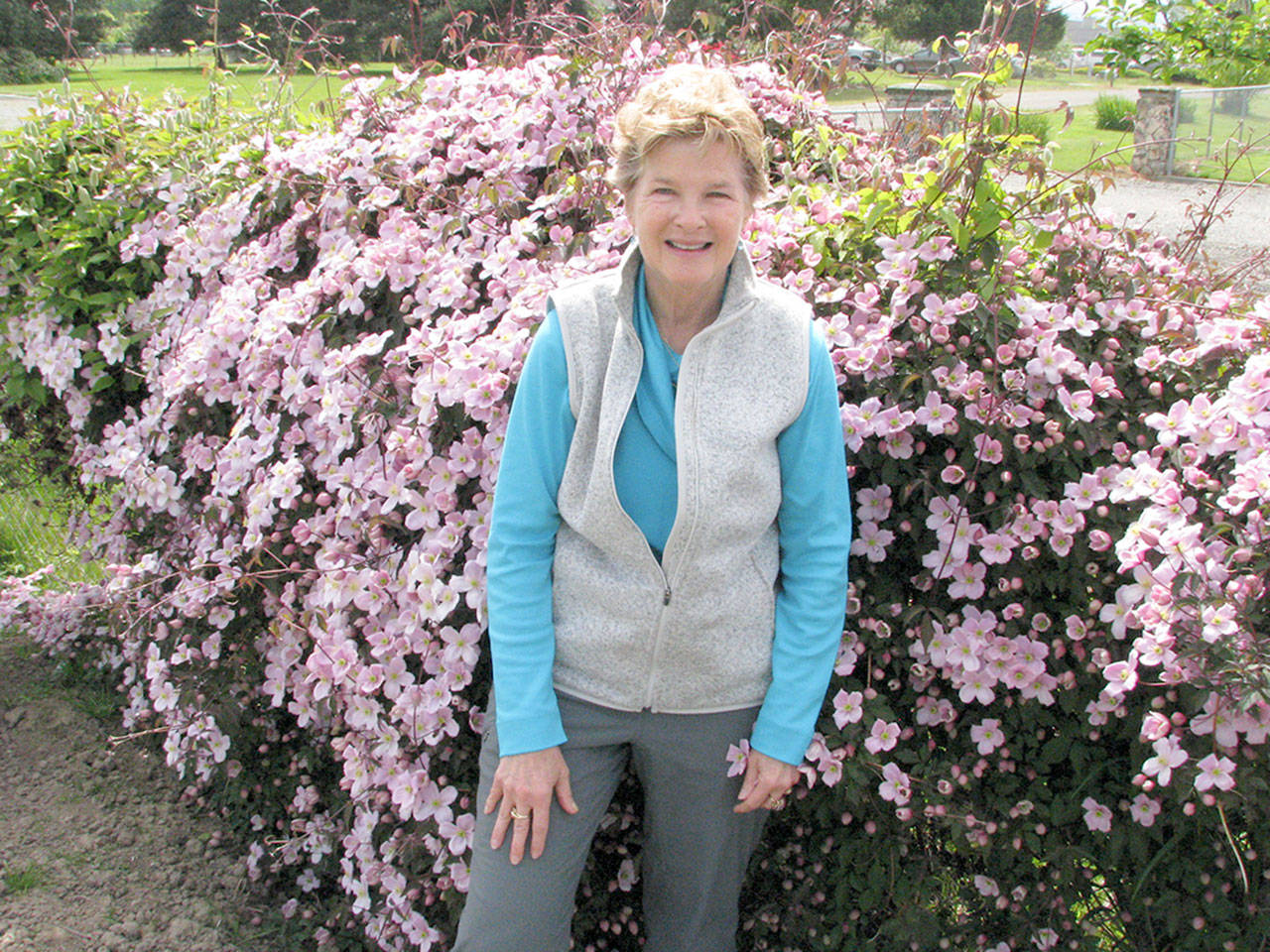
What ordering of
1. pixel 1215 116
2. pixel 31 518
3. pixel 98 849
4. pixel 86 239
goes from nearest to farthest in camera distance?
pixel 98 849 < pixel 86 239 < pixel 31 518 < pixel 1215 116

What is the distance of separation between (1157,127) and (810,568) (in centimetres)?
1306

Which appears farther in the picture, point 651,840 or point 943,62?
point 943,62

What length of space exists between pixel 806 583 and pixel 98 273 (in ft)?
8.71

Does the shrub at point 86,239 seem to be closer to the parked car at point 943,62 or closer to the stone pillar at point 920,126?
the stone pillar at point 920,126

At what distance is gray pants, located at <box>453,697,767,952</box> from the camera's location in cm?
170

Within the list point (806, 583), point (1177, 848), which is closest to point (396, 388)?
point (806, 583)

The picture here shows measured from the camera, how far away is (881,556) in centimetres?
192

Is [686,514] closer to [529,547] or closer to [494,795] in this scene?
[529,547]

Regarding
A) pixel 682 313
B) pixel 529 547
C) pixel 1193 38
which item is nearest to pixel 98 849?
pixel 529 547

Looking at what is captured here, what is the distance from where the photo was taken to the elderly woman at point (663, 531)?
1.66 m

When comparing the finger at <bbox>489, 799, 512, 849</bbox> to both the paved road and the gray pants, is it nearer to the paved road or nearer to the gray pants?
the gray pants

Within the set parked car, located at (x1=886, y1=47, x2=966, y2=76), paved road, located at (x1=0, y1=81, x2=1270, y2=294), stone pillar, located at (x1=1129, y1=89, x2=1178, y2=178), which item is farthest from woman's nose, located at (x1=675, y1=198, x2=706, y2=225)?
stone pillar, located at (x1=1129, y1=89, x2=1178, y2=178)

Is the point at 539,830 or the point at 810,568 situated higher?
the point at 810,568

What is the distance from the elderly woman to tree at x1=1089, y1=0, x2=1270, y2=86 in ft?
45.2
